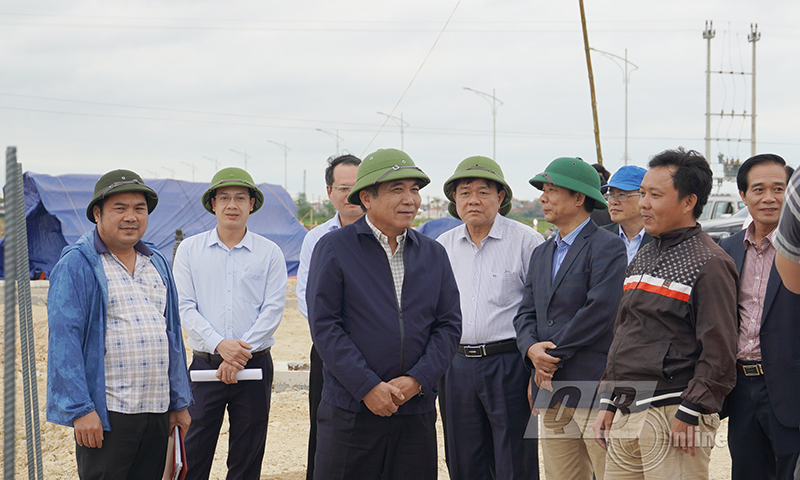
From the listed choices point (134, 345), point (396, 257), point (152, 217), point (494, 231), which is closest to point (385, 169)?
point (396, 257)

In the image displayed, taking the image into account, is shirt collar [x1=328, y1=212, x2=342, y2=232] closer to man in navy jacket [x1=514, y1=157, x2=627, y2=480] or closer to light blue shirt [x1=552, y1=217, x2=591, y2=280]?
man in navy jacket [x1=514, y1=157, x2=627, y2=480]

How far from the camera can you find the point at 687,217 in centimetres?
282

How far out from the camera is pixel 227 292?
12.7 ft

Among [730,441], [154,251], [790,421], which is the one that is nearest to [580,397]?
[730,441]

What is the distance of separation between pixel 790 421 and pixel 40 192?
17177 millimetres

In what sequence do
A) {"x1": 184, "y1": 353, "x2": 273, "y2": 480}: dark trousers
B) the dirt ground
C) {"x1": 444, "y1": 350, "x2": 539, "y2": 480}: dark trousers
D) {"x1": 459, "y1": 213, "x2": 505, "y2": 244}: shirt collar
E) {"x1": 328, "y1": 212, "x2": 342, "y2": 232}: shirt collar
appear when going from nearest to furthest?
{"x1": 444, "y1": 350, "x2": 539, "y2": 480}: dark trousers < {"x1": 184, "y1": 353, "x2": 273, "y2": 480}: dark trousers < {"x1": 459, "y1": 213, "x2": 505, "y2": 244}: shirt collar < {"x1": 328, "y1": 212, "x2": 342, "y2": 232}: shirt collar < the dirt ground

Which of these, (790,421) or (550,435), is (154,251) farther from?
(790,421)

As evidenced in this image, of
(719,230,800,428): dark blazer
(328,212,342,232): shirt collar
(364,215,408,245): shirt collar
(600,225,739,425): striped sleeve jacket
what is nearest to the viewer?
(600,225,739,425): striped sleeve jacket

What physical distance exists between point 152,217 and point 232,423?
14567 millimetres

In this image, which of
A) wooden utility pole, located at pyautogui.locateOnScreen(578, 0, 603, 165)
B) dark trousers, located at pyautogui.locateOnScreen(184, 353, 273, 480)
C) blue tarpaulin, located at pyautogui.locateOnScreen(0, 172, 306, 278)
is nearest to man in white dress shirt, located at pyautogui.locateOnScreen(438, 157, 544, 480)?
dark trousers, located at pyautogui.locateOnScreen(184, 353, 273, 480)

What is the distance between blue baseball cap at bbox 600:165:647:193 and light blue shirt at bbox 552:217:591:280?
0.86 meters

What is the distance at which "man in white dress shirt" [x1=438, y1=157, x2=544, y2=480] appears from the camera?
347cm

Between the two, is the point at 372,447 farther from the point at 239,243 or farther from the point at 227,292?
the point at 239,243

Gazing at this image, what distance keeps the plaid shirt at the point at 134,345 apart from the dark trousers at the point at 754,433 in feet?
8.89
